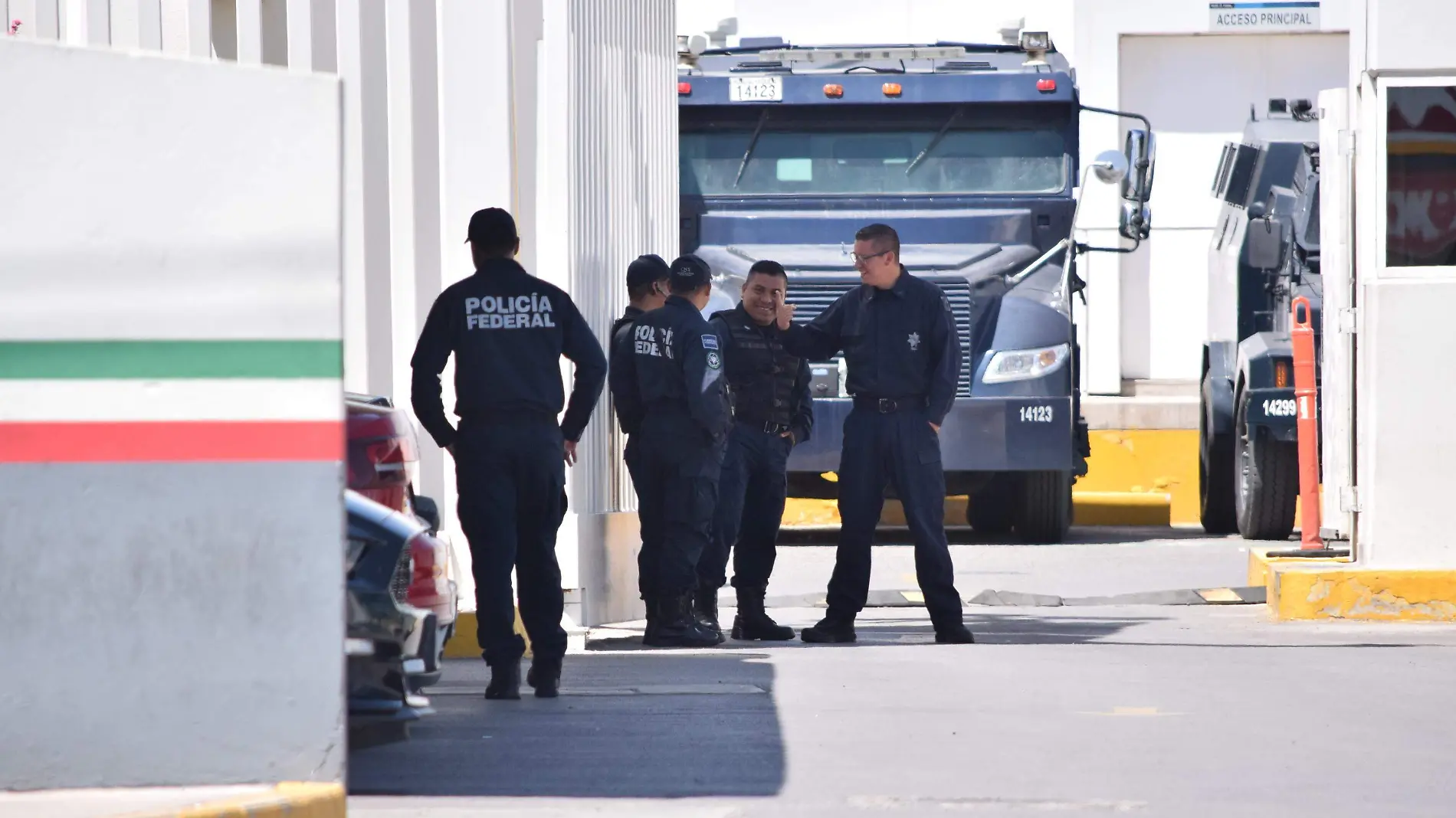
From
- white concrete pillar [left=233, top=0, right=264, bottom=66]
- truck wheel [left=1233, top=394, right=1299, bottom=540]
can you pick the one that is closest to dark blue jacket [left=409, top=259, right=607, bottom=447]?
white concrete pillar [left=233, top=0, right=264, bottom=66]

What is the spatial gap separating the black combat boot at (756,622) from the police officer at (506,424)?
241 centimetres

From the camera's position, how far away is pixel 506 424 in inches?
278

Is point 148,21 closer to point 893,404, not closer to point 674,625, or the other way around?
point 674,625

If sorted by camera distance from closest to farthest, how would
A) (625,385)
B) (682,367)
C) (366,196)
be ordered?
1. (366,196)
2. (682,367)
3. (625,385)

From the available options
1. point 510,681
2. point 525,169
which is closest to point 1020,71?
point 525,169

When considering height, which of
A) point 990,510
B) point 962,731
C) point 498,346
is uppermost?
point 498,346

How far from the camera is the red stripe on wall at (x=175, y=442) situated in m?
4.67

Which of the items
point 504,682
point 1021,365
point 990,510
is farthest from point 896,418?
point 990,510

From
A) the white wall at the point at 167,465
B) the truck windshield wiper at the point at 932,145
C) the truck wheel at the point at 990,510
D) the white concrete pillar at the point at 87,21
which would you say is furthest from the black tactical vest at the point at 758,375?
the truck wheel at the point at 990,510

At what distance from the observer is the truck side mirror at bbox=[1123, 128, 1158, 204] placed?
44.8 ft

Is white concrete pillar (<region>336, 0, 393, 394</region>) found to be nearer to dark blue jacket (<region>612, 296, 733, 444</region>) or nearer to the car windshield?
dark blue jacket (<region>612, 296, 733, 444</region>)

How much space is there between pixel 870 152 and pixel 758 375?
210 inches

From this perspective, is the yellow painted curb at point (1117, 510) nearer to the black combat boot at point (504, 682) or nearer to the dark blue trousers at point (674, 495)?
the dark blue trousers at point (674, 495)

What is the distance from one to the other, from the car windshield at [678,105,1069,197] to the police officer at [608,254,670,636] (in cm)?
555
